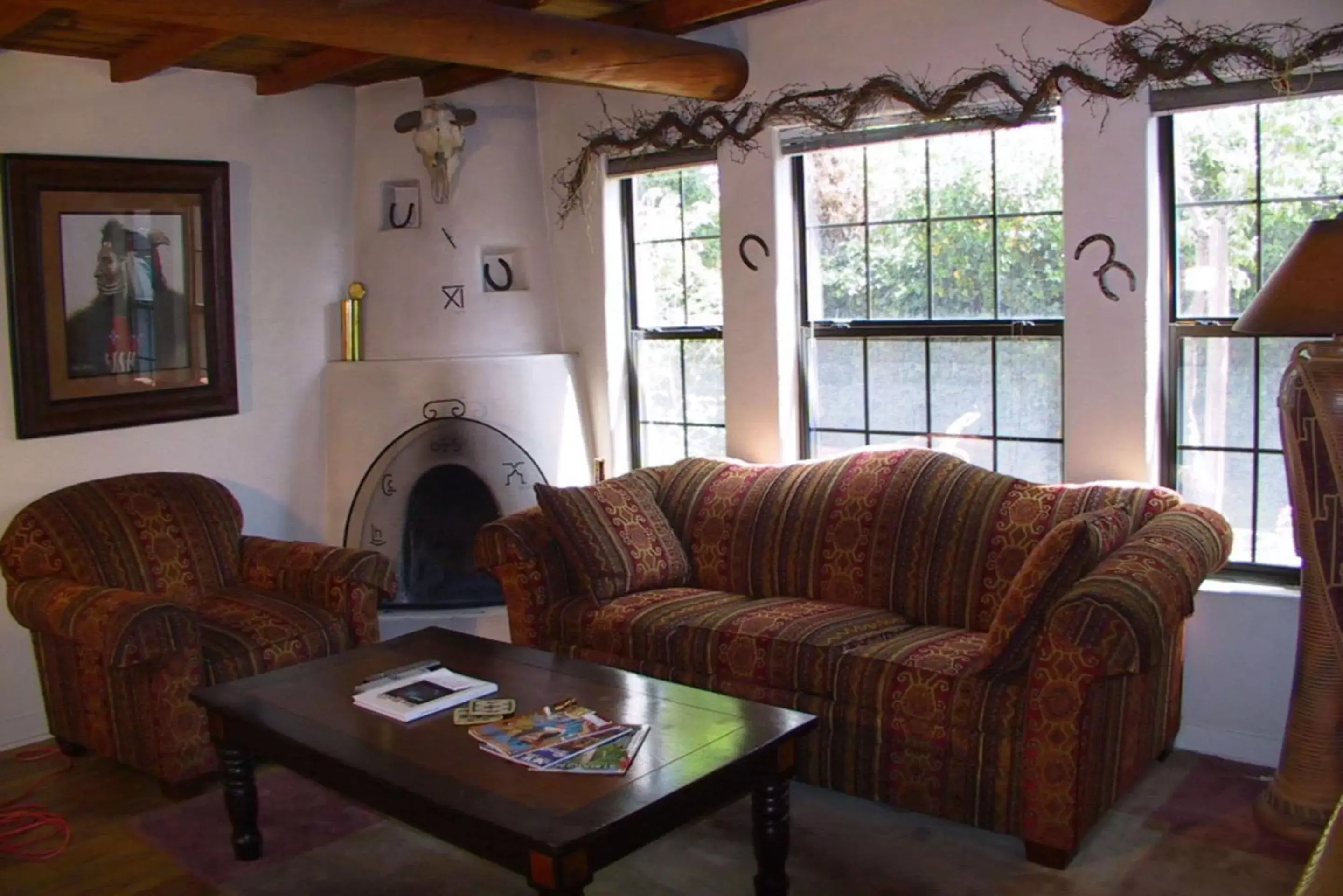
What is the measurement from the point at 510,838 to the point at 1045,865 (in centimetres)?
151

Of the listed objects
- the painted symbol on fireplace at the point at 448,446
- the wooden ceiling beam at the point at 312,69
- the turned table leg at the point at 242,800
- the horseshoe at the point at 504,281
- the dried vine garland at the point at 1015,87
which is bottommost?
the turned table leg at the point at 242,800

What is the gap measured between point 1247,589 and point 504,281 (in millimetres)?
3212

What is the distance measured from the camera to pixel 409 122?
520cm

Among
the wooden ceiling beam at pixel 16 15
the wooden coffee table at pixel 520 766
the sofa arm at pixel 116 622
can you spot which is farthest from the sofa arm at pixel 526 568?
the wooden ceiling beam at pixel 16 15

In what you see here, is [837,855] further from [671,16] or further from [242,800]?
[671,16]

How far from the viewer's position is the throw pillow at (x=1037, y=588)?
318 cm

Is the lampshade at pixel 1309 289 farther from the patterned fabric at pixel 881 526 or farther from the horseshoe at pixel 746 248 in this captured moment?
the horseshoe at pixel 746 248

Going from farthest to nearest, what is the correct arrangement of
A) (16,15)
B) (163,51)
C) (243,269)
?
1. (243,269)
2. (163,51)
3. (16,15)

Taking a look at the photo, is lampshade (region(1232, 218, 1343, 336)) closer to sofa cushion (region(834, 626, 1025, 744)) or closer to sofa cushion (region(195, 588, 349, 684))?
sofa cushion (region(834, 626, 1025, 744))

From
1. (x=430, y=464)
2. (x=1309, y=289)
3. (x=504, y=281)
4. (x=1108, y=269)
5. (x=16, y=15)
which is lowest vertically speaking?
(x=430, y=464)

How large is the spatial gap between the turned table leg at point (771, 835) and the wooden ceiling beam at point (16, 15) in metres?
2.89

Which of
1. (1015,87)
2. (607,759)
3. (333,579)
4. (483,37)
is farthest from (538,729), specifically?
(1015,87)

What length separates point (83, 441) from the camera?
4609 mm

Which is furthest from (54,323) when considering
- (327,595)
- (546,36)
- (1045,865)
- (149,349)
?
Answer: (1045,865)
